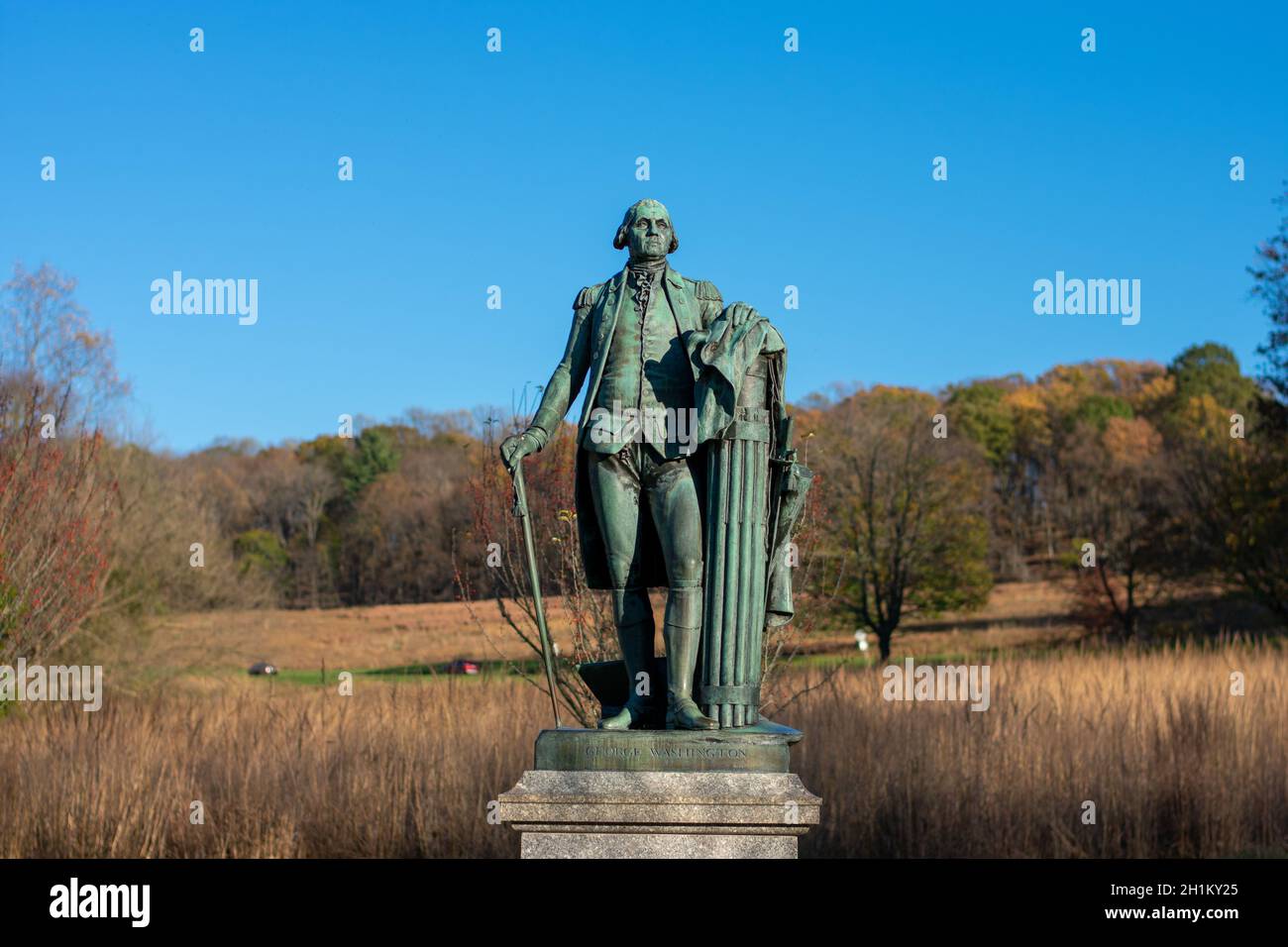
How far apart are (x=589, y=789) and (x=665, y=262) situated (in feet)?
7.89

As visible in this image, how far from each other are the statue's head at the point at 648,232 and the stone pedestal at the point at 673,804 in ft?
7.17

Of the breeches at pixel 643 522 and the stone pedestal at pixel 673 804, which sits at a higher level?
the breeches at pixel 643 522

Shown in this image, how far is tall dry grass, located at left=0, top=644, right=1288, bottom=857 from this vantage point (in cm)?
1045

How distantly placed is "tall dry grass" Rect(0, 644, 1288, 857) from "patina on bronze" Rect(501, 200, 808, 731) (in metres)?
5.00

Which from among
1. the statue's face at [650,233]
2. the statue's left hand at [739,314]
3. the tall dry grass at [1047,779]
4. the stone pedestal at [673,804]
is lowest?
the tall dry grass at [1047,779]

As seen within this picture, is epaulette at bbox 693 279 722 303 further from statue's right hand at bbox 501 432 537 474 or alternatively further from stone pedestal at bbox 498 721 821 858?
stone pedestal at bbox 498 721 821 858

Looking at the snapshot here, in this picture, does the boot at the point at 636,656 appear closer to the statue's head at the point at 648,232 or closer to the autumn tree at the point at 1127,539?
the statue's head at the point at 648,232

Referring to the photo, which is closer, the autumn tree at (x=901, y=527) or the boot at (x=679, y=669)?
the boot at (x=679, y=669)

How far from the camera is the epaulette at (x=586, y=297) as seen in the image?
632 cm

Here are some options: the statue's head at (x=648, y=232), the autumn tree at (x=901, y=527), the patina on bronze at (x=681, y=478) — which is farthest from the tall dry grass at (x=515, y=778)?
the autumn tree at (x=901, y=527)

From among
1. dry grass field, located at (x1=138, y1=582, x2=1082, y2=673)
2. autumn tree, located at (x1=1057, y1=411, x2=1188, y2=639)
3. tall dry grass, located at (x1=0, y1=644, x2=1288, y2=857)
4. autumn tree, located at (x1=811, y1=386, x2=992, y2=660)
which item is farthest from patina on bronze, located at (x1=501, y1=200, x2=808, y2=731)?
autumn tree, located at (x1=811, y1=386, x2=992, y2=660)

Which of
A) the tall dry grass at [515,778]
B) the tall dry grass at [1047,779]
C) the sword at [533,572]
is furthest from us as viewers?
the tall dry grass at [1047,779]
